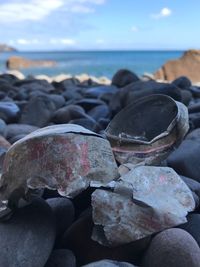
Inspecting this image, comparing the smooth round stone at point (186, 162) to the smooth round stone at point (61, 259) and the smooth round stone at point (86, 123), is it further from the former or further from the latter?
the smooth round stone at point (86, 123)

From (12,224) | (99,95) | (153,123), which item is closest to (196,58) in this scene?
(99,95)

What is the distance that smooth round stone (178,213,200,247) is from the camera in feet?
6.42

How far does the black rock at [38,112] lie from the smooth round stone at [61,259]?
2679 mm

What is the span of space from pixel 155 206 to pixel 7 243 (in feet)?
1.81

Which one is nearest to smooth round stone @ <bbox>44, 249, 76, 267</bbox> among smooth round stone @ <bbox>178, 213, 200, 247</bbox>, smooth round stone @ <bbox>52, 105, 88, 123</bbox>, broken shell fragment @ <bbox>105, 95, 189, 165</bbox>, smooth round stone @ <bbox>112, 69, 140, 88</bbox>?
smooth round stone @ <bbox>178, 213, 200, 247</bbox>

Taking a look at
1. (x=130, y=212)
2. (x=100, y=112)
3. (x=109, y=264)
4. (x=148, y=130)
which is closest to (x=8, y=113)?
(x=100, y=112)

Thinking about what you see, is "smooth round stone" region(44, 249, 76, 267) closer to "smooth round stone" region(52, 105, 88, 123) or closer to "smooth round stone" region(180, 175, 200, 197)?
"smooth round stone" region(180, 175, 200, 197)

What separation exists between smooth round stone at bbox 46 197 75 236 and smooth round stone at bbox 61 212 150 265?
7cm

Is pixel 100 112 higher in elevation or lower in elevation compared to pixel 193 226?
lower

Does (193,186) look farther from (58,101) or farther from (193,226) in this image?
(58,101)

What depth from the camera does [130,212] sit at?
1801mm

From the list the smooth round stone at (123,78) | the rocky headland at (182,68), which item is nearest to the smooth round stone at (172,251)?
the smooth round stone at (123,78)

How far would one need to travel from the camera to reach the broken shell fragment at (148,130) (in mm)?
2355

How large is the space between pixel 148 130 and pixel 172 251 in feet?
3.31
